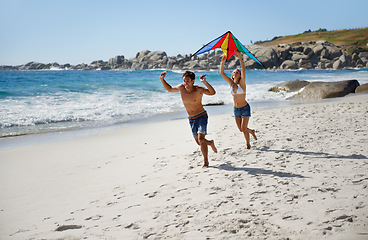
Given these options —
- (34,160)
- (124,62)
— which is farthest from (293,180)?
(124,62)

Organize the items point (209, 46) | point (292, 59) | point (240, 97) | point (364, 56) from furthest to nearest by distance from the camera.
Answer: point (364, 56) → point (292, 59) → point (209, 46) → point (240, 97)

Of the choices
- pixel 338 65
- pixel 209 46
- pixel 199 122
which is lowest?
pixel 199 122

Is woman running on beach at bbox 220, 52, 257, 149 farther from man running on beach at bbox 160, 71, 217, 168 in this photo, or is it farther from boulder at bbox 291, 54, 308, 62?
boulder at bbox 291, 54, 308, 62

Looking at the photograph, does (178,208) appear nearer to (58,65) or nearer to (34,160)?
(34,160)

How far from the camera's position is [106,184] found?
15.1 ft

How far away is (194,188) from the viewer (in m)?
4.03

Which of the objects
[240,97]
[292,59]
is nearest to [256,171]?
[240,97]

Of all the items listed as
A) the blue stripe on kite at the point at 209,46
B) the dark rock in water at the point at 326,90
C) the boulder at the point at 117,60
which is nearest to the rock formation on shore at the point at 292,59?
the boulder at the point at 117,60

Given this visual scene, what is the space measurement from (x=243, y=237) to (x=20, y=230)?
2.45 meters

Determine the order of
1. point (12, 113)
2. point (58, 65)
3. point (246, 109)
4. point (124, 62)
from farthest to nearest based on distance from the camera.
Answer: point (58, 65)
point (124, 62)
point (12, 113)
point (246, 109)

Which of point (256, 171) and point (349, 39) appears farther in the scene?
point (349, 39)

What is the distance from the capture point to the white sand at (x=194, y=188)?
9.80 feet

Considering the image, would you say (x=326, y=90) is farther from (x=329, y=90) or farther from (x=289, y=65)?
(x=289, y=65)

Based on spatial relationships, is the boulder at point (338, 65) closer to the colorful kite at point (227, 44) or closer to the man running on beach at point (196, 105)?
the colorful kite at point (227, 44)
